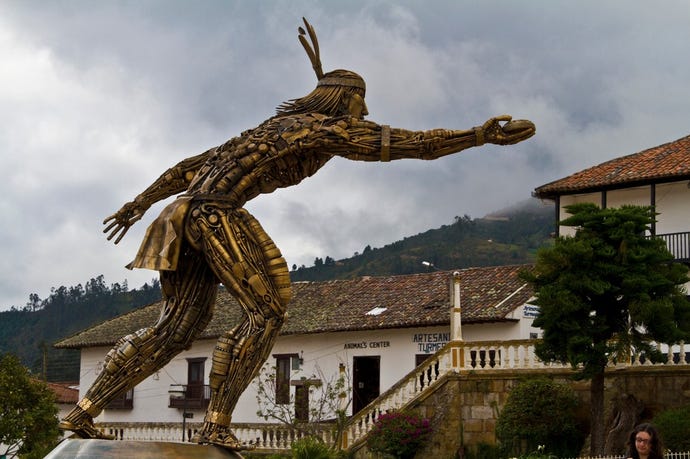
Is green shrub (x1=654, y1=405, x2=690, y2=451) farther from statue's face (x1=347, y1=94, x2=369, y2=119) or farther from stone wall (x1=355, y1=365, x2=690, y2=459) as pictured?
statue's face (x1=347, y1=94, x2=369, y2=119)

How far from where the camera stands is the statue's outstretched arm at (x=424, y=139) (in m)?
7.97

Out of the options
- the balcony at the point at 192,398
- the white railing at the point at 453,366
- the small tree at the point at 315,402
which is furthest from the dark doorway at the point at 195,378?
the white railing at the point at 453,366

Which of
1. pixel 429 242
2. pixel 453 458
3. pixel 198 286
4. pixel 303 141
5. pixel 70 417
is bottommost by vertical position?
pixel 453 458

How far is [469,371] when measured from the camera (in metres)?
26.1

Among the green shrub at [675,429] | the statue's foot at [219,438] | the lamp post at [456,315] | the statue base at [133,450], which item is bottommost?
the green shrub at [675,429]

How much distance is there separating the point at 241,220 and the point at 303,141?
29.2 inches

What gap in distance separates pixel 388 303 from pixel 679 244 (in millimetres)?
9189

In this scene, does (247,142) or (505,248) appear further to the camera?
(505,248)

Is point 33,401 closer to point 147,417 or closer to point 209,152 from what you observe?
point 147,417

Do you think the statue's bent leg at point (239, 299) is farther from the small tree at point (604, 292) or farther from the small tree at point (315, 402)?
the small tree at point (315, 402)

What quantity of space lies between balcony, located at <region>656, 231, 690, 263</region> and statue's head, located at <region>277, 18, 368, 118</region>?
82.1 ft

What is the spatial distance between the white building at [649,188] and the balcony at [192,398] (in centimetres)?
1334

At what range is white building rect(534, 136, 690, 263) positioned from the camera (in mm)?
32156

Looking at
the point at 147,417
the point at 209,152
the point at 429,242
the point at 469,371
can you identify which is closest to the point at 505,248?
the point at 429,242
